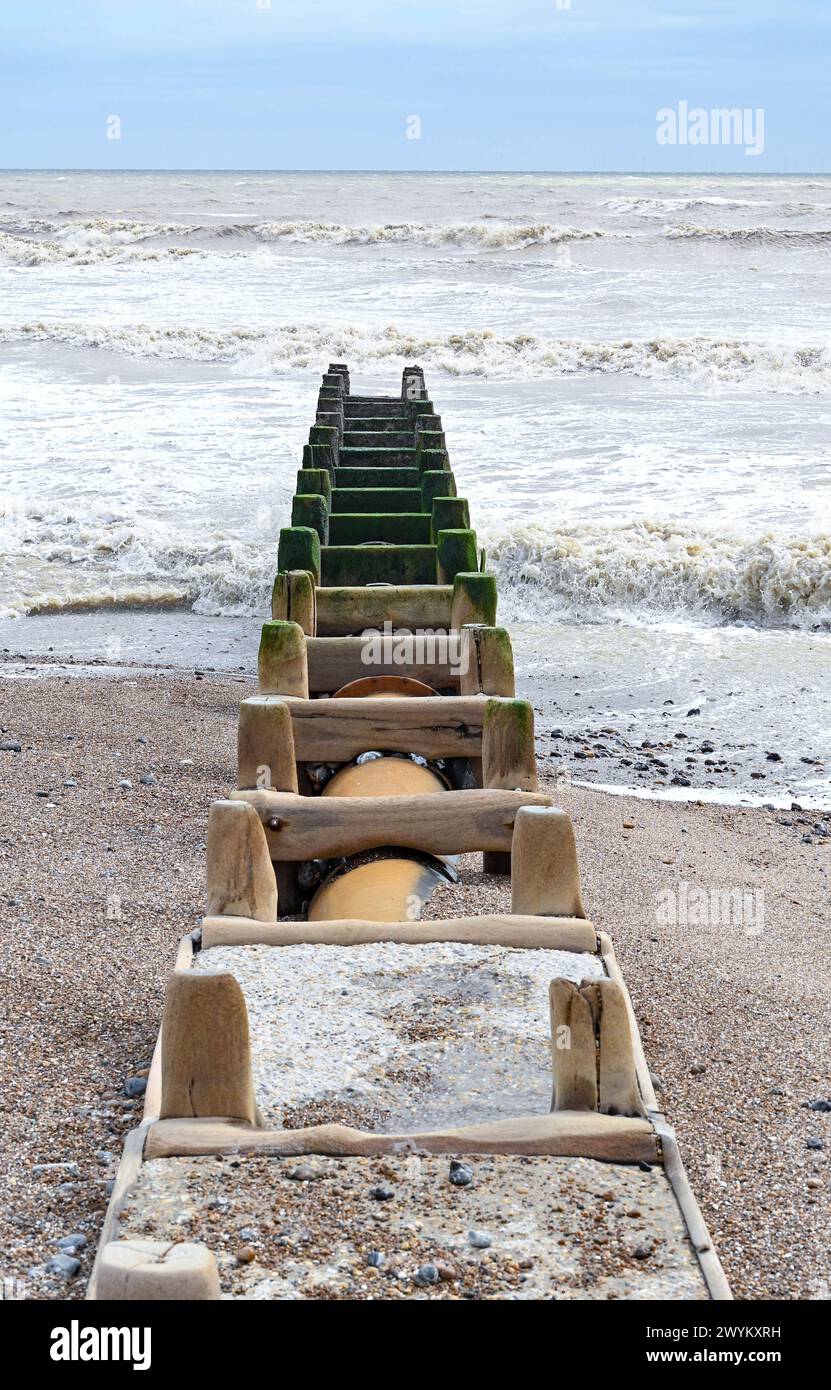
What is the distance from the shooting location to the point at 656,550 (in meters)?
12.3

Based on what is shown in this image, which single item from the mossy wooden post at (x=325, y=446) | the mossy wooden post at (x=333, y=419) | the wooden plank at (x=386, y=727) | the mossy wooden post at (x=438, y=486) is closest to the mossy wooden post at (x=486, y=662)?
the wooden plank at (x=386, y=727)

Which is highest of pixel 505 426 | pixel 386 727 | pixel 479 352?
pixel 479 352

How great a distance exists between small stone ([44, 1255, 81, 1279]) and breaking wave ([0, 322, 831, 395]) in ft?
69.0

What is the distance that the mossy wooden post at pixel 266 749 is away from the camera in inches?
169

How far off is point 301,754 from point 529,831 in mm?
1424

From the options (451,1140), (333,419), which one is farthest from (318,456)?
(451,1140)

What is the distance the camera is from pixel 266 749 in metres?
4.29

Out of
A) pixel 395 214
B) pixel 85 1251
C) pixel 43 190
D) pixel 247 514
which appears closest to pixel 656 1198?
pixel 85 1251

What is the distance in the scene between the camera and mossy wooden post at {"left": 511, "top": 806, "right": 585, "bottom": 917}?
365 centimetres

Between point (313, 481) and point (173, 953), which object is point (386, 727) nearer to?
point (173, 953)

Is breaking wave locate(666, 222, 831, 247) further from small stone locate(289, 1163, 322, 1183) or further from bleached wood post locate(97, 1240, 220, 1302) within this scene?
bleached wood post locate(97, 1240, 220, 1302)

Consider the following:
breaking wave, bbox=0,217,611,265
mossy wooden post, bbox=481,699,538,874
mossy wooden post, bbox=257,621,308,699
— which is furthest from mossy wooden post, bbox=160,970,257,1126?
breaking wave, bbox=0,217,611,265

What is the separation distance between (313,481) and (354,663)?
2.19 metres

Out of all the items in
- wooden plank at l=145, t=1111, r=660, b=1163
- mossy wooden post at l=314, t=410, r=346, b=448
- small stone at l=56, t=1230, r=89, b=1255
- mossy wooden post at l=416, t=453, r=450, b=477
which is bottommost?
small stone at l=56, t=1230, r=89, b=1255
